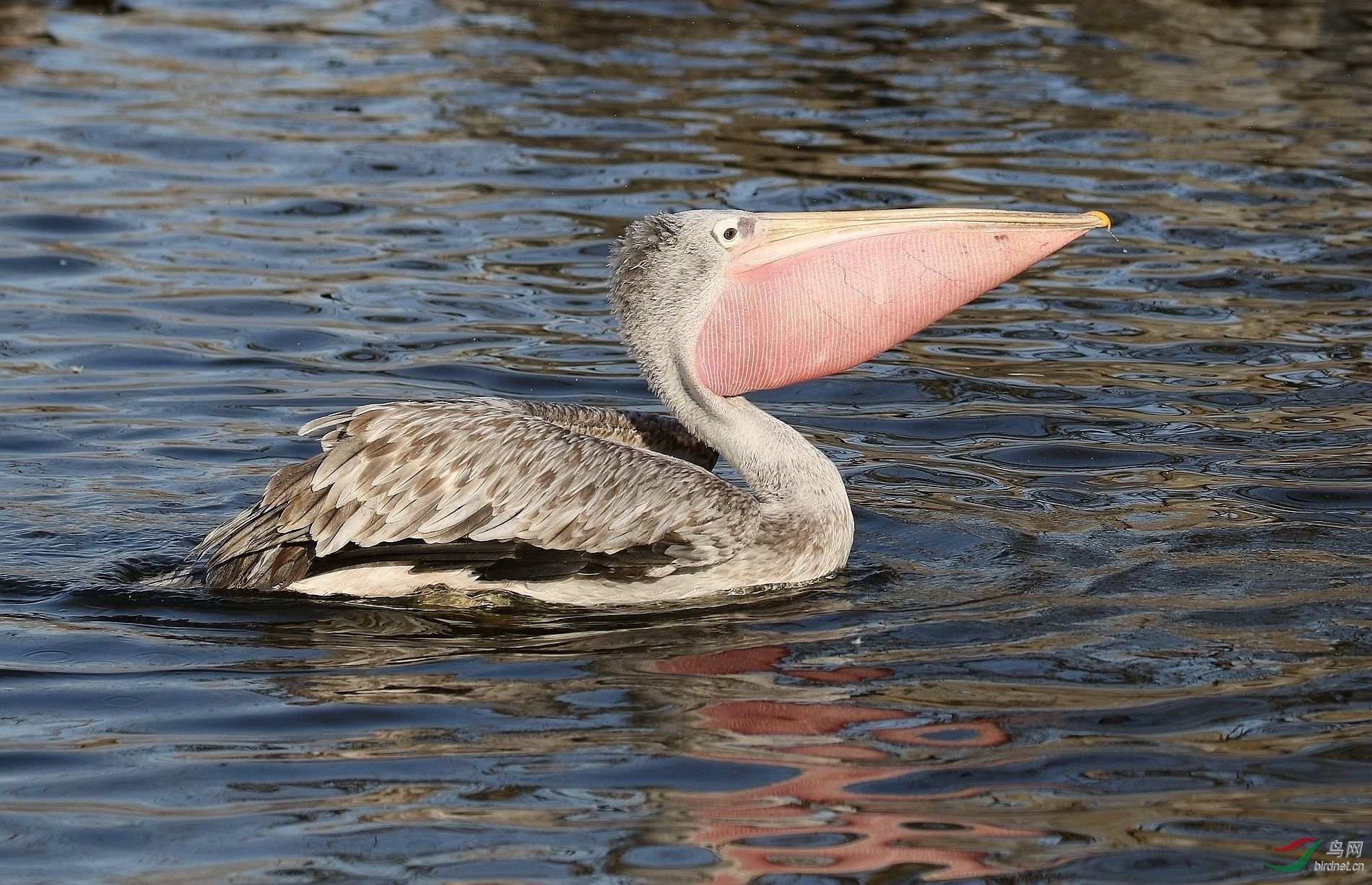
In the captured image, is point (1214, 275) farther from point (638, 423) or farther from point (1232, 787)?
point (1232, 787)

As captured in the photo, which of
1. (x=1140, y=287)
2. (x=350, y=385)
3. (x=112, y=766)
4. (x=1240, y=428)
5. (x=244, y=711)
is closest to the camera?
(x=112, y=766)

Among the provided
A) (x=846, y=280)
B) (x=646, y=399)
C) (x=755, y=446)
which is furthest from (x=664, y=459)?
(x=646, y=399)

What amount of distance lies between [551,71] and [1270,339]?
21.1ft

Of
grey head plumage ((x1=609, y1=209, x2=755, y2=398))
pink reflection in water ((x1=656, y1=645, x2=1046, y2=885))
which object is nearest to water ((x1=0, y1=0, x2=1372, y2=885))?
pink reflection in water ((x1=656, y1=645, x2=1046, y2=885))

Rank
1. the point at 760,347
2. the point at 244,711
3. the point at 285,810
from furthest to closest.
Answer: the point at 760,347 → the point at 244,711 → the point at 285,810

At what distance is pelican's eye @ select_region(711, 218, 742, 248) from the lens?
5953 mm

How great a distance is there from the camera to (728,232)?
5973 millimetres

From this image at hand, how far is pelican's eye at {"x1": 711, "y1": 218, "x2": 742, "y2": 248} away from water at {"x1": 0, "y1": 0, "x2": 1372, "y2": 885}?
→ 1067mm

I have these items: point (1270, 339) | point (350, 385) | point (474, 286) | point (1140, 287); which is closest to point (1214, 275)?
point (1140, 287)

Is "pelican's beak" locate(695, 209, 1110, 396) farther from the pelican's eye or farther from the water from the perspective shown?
the water

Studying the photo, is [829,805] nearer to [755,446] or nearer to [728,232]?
[755,446]

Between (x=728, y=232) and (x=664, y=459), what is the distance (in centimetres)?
70

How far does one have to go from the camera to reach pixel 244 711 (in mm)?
A: 4906

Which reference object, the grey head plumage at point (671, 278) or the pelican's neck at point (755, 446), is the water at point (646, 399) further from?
the grey head plumage at point (671, 278)
